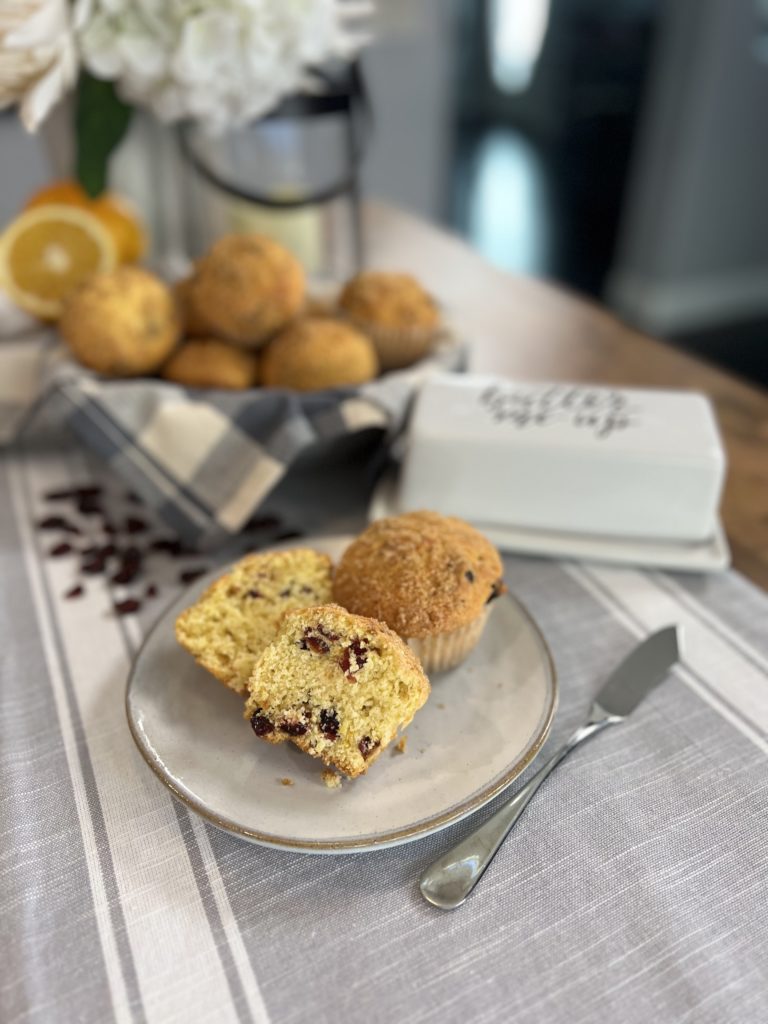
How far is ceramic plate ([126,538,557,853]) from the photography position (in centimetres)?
58

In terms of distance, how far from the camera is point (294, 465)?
3.37ft

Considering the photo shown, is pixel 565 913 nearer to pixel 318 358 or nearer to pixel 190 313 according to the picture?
pixel 318 358

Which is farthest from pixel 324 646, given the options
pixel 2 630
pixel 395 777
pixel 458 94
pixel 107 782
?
pixel 458 94

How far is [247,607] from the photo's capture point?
731 mm

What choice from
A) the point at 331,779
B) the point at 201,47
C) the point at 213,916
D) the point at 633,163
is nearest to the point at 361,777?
the point at 331,779

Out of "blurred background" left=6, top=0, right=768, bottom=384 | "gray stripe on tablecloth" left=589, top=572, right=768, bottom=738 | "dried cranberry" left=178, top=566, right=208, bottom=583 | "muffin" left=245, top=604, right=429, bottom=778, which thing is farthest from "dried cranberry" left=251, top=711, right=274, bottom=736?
"blurred background" left=6, top=0, right=768, bottom=384

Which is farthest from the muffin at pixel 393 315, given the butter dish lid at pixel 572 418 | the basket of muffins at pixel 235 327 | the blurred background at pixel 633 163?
the blurred background at pixel 633 163

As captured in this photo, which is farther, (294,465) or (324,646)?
(294,465)

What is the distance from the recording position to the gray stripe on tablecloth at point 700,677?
0.74 meters

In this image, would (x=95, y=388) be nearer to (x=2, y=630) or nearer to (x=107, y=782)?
(x=2, y=630)

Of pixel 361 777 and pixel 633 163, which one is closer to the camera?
pixel 361 777

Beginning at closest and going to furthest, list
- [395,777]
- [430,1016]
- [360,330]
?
[430,1016] < [395,777] < [360,330]

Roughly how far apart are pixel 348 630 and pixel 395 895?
0.19 m

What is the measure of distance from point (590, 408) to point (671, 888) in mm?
533
